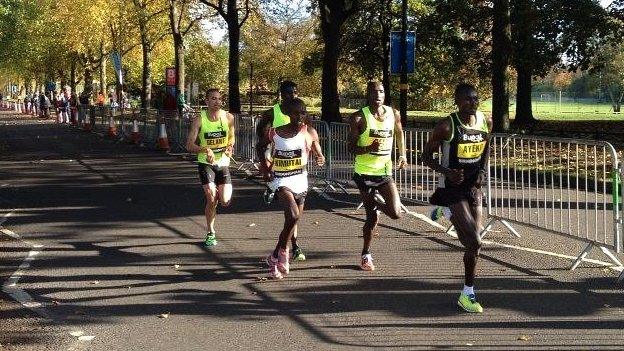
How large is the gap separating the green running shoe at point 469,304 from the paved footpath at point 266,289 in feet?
0.28

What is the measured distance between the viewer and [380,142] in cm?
877

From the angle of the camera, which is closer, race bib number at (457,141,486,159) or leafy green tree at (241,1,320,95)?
race bib number at (457,141,486,159)

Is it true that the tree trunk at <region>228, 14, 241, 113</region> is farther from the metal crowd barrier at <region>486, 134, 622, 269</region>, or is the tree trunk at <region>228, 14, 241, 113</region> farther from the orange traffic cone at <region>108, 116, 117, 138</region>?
the metal crowd barrier at <region>486, 134, 622, 269</region>

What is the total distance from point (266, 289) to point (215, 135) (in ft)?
9.58

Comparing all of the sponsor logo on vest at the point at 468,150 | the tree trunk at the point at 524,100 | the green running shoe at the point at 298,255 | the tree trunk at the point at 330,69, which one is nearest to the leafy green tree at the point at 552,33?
the tree trunk at the point at 524,100

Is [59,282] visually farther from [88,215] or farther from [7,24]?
[7,24]

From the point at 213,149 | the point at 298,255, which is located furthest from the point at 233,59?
the point at 298,255

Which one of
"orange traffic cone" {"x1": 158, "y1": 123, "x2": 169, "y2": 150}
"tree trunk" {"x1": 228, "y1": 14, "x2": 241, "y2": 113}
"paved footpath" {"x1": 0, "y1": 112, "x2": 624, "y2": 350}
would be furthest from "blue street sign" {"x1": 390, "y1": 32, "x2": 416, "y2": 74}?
"paved footpath" {"x1": 0, "y1": 112, "x2": 624, "y2": 350}

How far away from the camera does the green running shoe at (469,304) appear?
22.8 feet

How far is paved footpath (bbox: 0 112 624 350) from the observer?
6363 mm

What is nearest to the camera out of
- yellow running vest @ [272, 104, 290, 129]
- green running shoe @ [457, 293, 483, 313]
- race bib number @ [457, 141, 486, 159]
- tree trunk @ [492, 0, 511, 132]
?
green running shoe @ [457, 293, 483, 313]

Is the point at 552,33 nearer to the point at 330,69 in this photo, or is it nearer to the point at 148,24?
the point at 330,69

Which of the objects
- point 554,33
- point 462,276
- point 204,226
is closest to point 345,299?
point 462,276

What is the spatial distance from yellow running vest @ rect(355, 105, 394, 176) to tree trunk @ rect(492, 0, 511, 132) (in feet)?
66.9
